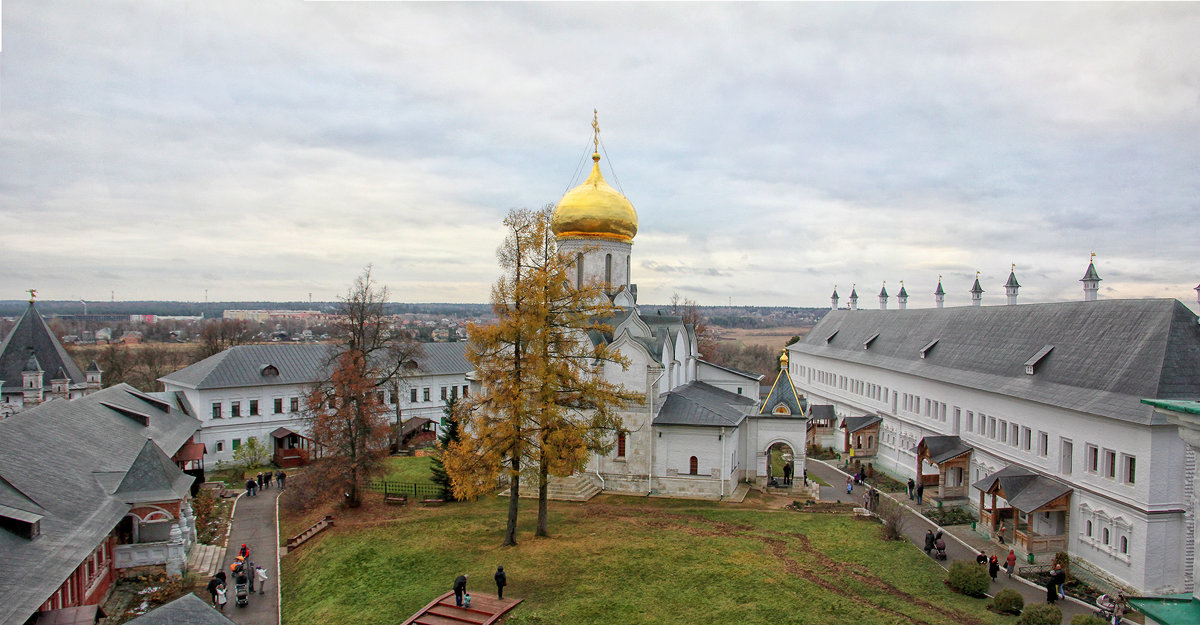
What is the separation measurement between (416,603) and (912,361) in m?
30.8

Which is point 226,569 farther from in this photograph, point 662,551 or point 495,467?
point 662,551

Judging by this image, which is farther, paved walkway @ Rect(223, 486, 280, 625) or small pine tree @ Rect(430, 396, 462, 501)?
small pine tree @ Rect(430, 396, 462, 501)

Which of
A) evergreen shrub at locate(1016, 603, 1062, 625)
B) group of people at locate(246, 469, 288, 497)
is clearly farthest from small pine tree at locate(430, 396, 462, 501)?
evergreen shrub at locate(1016, 603, 1062, 625)

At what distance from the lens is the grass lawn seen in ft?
58.7

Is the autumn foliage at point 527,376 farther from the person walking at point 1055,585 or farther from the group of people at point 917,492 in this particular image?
the group of people at point 917,492

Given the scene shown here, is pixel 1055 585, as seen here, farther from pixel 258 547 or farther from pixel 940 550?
pixel 258 547

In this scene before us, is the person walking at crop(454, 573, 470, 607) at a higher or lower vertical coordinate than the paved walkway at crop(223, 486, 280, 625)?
higher

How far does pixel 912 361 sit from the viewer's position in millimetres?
38375

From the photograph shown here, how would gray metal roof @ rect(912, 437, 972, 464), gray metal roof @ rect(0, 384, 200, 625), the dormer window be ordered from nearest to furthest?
gray metal roof @ rect(0, 384, 200, 625), the dormer window, gray metal roof @ rect(912, 437, 972, 464)

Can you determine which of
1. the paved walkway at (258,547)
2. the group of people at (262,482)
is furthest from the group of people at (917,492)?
the group of people at (262,482)

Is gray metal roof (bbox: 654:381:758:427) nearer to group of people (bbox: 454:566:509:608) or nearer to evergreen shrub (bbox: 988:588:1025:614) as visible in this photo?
evergreen shrub (bbox: 988:588:1025:614)

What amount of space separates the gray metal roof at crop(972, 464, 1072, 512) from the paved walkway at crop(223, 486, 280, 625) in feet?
82.9

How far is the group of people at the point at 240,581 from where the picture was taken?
19.7 meters

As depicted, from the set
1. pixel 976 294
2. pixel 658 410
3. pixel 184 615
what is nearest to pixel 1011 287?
Answer: pixel 976 294
